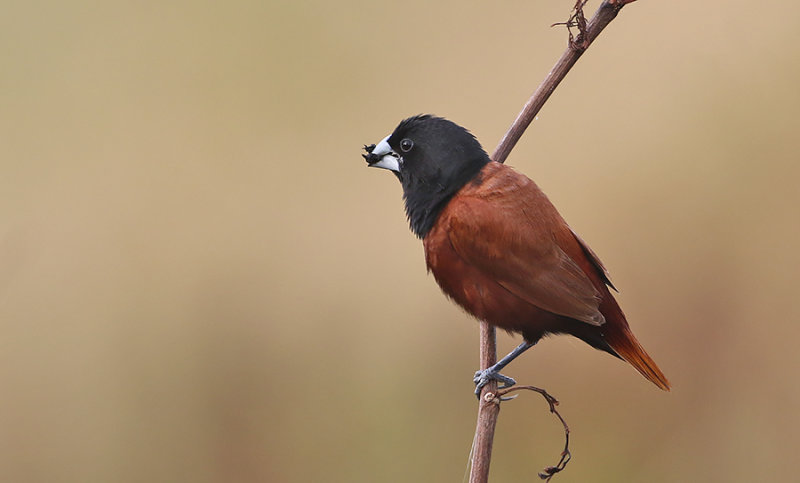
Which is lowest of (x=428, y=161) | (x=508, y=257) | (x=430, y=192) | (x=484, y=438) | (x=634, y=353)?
(x=484, y=438)

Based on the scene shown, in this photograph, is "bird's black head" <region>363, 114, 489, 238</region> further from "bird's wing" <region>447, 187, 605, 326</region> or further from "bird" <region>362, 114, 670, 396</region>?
"bird's wing" <region>447, 187, 605, 326</region>

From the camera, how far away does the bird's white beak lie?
272cm

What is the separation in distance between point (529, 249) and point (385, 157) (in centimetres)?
60

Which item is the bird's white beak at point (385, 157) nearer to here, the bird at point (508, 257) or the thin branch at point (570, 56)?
the bird at point (508, 257)

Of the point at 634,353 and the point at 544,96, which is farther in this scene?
the point at 634,353

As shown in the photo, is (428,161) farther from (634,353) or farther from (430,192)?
(634,353)

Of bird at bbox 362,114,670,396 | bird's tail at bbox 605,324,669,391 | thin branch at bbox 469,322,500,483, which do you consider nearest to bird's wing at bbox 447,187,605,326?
bird at bbox 362,114,670,396

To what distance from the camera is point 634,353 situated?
2.45 metres

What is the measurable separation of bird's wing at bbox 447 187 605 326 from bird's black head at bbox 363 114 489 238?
0.15 m

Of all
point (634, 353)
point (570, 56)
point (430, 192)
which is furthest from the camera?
point (430, 192)

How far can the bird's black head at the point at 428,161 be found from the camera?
2.62 meters

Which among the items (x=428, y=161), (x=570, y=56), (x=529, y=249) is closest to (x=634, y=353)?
(x=529, y=249)

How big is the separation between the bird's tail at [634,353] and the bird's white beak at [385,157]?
2.86 ft

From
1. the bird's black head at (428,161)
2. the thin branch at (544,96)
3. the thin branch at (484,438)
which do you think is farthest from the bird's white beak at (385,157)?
the thin branch at (484,438)
